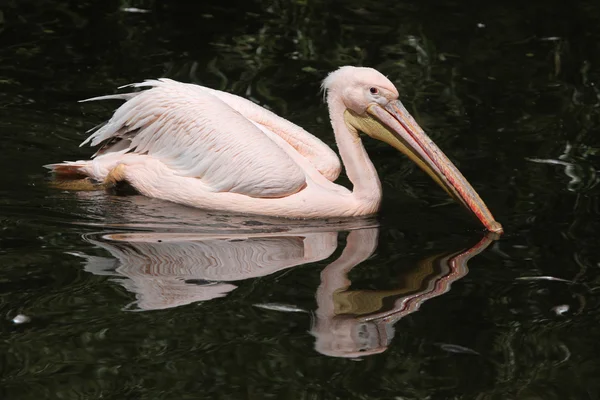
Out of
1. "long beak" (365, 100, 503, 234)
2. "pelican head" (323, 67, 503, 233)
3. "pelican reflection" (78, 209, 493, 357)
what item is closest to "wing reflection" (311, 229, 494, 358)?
"pelican reflection" (78, 209, 493, 357)

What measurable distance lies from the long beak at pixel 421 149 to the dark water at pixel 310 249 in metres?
0.18

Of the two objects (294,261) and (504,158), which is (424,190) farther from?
(294,261)

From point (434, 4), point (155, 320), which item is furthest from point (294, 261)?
point (434, 4)

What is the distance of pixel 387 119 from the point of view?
6250 millimetres

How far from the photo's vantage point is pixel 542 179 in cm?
679

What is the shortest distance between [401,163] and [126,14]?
3902 millimetres

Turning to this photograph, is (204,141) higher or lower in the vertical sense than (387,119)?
lower

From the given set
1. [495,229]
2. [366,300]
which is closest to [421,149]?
[495,229]

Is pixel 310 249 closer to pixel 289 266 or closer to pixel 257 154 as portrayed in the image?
pixel 289 266

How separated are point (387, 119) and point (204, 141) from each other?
1.05 meters

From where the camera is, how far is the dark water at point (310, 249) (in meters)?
4.23

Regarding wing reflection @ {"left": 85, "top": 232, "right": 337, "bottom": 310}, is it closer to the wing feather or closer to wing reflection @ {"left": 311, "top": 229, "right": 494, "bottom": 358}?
wing reflection @ {"left": 311, "top": 229, "right": 494, "bottom": 358}

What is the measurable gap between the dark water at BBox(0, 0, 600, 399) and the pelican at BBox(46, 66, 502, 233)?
14 cm

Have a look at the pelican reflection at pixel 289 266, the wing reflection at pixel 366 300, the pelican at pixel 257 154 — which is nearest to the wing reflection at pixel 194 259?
the pelican reflection at pixel 289 266
